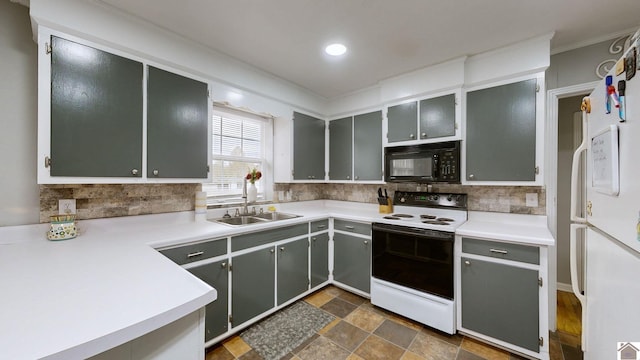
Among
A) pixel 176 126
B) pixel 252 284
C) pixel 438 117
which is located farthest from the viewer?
pixel 438 117

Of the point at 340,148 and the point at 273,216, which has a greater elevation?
the point at 340,148

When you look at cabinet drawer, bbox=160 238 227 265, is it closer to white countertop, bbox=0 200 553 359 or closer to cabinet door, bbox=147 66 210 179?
white countertop, bbox=0 200 553 359

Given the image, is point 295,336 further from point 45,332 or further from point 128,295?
point 45,332

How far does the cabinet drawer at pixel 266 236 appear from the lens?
1.99 m

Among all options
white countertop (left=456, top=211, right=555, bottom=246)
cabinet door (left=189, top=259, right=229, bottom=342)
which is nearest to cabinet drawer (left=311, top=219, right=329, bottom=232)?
cabinet door (left=189, top=259, right=229, bottom=342)

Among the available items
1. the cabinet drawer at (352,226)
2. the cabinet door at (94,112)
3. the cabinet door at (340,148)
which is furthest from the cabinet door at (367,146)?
the cabinet door at (94,112)

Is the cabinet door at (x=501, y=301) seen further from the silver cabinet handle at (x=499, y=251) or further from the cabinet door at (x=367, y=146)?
Answer: the cabinet door at (x=367, y=146)

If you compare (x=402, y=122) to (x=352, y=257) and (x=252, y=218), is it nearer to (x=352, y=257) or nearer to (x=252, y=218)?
(x=352, y=257)

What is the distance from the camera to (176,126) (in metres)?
1.95

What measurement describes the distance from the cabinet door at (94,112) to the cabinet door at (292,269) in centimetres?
142

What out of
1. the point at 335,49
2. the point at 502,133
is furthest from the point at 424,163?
the point at 335,49

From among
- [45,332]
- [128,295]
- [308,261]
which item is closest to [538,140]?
[308,261]

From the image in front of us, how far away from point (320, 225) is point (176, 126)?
5.71 feet

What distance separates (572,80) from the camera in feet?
6.73
